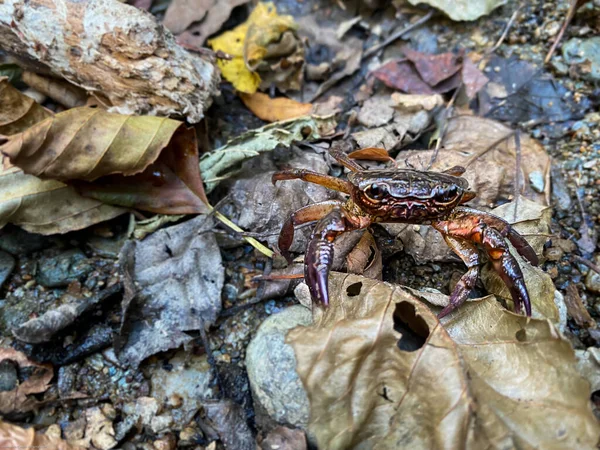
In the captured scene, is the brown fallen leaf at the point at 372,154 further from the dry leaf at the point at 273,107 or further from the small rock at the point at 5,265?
the small rock at the point at 5,265

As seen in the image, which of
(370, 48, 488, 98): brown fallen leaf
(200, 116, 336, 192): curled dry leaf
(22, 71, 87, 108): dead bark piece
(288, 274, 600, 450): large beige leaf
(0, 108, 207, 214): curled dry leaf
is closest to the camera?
(288, 274, 600, 450): large beige leaf

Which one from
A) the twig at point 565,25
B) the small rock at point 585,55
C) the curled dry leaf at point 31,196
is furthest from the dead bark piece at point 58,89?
the small rock at point 585,55

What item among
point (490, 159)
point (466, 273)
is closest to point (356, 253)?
point (466, 273)

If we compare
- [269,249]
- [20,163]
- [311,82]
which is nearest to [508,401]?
[269,249]

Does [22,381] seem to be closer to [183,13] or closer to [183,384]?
[183,384]

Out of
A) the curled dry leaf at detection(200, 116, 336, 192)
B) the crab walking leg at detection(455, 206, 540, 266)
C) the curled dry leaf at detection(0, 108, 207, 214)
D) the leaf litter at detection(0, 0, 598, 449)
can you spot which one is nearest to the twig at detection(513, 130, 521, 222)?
the leaf litter at detection(0, 0, 598, 449)

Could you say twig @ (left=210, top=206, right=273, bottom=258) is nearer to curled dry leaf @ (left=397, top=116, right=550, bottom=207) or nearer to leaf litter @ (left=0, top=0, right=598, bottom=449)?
leaf litter @ (left=0, top=0, right=598, bottom=449)
